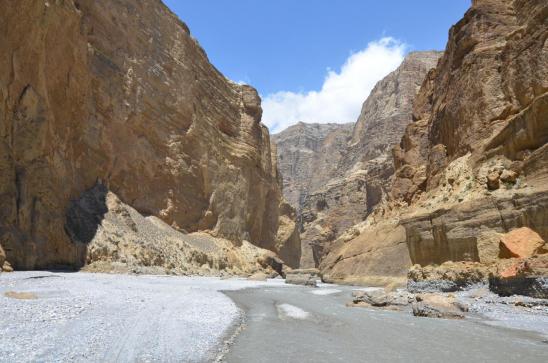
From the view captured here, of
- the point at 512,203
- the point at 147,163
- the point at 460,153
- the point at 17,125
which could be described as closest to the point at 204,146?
the point at 147,163

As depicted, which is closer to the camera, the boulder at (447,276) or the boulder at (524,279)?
the boulder at (524,279)

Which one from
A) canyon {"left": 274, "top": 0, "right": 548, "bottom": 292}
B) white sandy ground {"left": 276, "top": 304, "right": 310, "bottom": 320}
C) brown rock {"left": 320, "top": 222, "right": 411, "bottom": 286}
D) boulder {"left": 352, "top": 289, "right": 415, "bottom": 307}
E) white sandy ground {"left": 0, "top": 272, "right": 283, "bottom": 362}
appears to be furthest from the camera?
brown rock {"left": 320, "top": 222, "right": 411, "bottom": 286}

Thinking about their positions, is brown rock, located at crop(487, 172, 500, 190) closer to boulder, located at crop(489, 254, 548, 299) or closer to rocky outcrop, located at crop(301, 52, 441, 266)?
boulder, located at crop(489, 254, 548, 299)

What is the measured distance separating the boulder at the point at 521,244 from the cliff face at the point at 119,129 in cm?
2256

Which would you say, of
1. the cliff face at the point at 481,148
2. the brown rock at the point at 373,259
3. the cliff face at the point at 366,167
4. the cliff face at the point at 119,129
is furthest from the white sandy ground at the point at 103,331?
the cliff face at the point at 366,167

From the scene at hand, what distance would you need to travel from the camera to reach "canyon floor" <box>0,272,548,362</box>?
7.37 metres

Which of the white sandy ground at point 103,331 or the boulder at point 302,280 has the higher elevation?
the boulder at point 302,280

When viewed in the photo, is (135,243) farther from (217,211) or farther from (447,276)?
(447,276)

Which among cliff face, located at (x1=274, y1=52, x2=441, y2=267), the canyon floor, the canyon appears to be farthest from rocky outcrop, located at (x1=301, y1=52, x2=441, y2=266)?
the canyon floor

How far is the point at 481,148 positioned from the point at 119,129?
3350 centimetres

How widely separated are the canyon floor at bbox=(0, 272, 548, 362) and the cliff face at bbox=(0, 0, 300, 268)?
1405 cm

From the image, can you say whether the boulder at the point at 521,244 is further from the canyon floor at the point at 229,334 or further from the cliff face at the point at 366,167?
the cliff face at the point at 366,167

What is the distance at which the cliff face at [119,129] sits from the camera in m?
25.7

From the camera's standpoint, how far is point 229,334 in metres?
9.94
